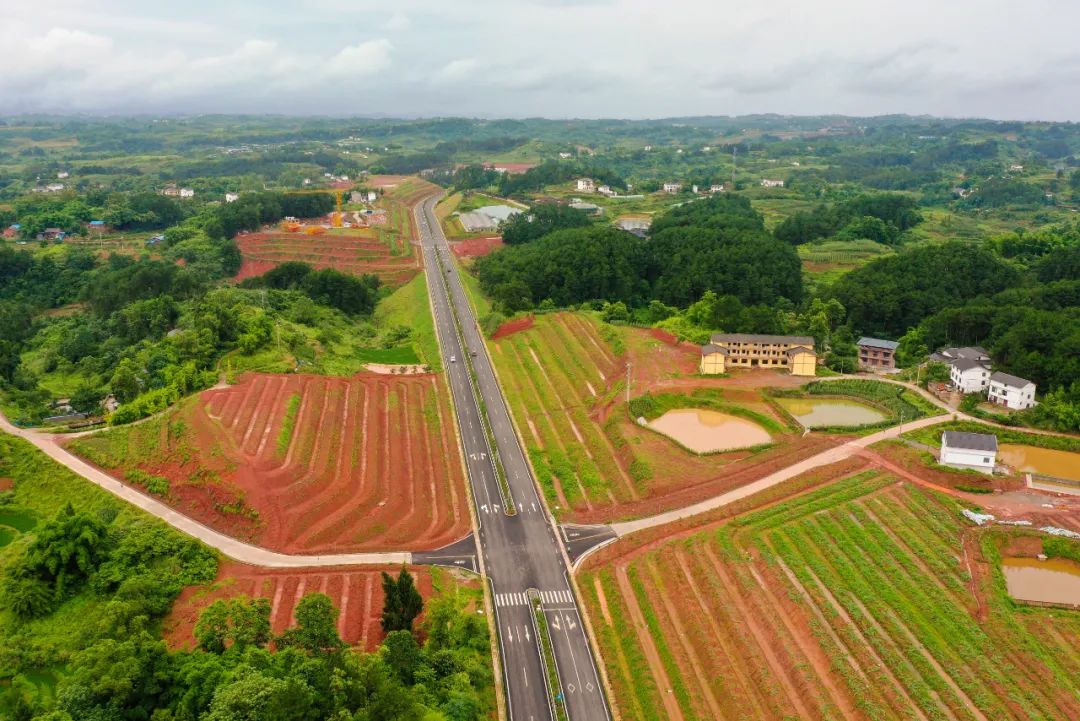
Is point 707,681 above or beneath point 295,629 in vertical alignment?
beneath

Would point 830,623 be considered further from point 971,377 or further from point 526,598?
point 971,377

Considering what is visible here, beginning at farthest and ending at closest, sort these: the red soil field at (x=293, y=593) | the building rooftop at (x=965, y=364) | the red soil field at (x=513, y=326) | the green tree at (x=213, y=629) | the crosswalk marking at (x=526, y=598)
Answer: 1. the red soil field at (x=513, y=326)
2. the building rooftop at (x=965, y=364)
3. the crosswalk marking at (x=526, y=598)
4. the red soil field at (x=293, y=593)
5. the green tree at (x=213, y=629)

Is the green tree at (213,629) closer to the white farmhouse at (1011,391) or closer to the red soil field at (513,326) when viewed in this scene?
the red soil field at (513,326)

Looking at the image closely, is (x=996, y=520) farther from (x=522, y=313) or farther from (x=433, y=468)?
(x=522, y=313)

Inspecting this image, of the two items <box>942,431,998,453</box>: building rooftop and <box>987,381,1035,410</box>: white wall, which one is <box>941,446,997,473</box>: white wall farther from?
<box>987,381,1035,410</box>: white wall

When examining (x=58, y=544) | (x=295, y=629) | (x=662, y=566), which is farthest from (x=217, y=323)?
(x=662, y=566)

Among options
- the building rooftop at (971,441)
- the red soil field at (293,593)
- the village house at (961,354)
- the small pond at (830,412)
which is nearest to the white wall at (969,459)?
the building rooftop at (971,441)
